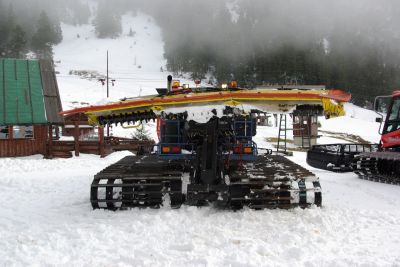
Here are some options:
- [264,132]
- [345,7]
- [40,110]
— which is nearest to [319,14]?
[345,7]

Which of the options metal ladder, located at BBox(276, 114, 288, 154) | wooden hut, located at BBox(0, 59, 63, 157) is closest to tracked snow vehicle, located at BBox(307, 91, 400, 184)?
metal ladder, located at BBox(276, 114, 288, 154)

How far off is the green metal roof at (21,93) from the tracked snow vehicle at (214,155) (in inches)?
589

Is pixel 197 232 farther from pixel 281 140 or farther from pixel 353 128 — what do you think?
pixel 353 128

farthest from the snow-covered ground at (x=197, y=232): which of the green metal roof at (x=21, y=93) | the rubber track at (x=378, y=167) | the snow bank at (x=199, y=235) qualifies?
the green metal roof at (x=21, y=93)

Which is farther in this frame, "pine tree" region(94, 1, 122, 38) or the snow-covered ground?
"pine tree" region(94, 1, 122, 38)

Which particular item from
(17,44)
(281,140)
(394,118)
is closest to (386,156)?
(394,118)

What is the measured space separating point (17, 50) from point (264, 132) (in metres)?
62.6

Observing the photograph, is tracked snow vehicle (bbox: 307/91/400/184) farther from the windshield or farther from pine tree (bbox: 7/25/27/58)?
pine tree (bbox: 7/25/27/58)

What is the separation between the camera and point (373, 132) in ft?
179

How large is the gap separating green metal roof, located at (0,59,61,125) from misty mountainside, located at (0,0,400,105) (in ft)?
218

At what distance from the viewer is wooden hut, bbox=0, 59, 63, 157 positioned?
21.5m

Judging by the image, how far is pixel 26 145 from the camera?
2225 cm

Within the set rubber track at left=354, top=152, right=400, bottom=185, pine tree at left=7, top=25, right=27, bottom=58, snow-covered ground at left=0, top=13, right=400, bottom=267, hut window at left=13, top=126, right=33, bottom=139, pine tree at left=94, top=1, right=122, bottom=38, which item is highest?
pine tree at left=94, top=1, right=122, bottom=38

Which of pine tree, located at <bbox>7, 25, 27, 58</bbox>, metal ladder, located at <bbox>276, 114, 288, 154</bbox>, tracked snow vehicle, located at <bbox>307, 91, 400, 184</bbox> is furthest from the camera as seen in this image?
pine tree, located at <bbox>7, 25, 27, 58</bbox>
